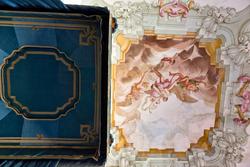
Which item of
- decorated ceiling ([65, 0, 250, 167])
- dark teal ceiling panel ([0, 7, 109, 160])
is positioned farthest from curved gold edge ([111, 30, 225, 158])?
dark teal ceiling panel ([0, 7, 109, 160])

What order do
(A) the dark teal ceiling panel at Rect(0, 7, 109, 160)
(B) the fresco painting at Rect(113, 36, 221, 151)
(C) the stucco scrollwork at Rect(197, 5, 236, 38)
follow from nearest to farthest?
(A) the dark teal ceiling panel at Rect(0, 7, 109, 160) → (C) the stucco scrollwork at Rect(197, 5, 236, 38) → (B) the fresco painting at Rect(113, 36, 221, 151)

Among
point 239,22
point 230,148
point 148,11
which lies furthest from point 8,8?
point 230,148

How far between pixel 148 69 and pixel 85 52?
2.38ft

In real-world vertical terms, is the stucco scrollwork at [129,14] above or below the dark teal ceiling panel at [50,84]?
above

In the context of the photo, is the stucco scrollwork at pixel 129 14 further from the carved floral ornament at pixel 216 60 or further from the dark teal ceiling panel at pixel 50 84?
the dark teal ceiling panel at pixel 50 84

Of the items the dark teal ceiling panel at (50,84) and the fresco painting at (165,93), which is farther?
the fresco painting at (165,93)

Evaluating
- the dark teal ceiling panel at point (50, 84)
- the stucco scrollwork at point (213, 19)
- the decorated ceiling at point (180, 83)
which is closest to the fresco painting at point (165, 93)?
the decorated ceiling at point (180, 83)

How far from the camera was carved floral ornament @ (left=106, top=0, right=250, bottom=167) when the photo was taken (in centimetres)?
305

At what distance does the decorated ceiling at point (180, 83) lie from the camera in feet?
10.1

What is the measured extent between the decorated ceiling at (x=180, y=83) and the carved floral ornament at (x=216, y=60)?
0.01 metres

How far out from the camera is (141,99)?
3.34 m

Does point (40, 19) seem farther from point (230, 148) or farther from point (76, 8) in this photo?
point (230, 148)

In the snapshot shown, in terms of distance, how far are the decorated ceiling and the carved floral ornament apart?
0.01 m

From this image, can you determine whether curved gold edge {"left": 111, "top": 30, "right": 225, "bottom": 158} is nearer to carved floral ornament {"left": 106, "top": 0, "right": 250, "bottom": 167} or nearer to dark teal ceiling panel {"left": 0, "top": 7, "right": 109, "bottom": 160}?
carved floral ornament {"left": 106, "top": 0, "right": 250, "bottom": 167}
